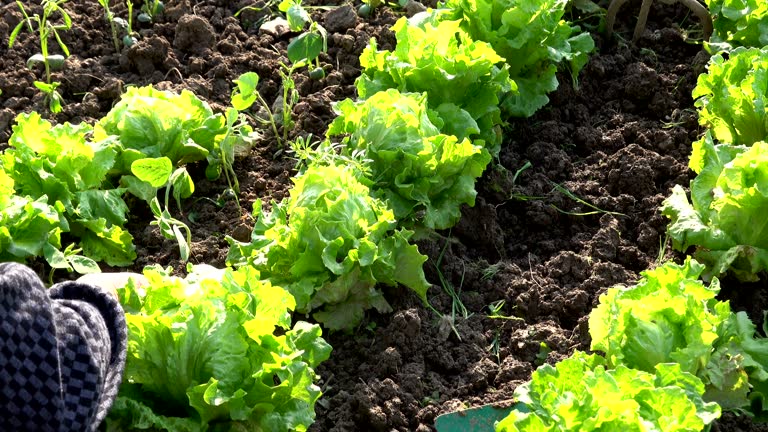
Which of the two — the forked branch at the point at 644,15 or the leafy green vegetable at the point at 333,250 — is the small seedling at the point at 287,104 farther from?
the forked branch at the point at 644,15

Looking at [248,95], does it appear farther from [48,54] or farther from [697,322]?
[697,322]

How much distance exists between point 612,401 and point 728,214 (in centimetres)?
135

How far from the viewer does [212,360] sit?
3.10m

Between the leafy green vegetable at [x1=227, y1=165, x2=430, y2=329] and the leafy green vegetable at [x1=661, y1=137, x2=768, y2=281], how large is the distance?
3.60ft

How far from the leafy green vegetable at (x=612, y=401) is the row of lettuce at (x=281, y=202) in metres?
0.72

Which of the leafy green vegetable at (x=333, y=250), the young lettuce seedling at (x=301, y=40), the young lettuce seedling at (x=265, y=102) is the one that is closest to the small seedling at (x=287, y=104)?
the young lettuce seedling at (x=265, y=102)

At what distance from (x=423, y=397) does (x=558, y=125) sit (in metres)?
1.86

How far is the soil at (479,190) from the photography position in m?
3.78

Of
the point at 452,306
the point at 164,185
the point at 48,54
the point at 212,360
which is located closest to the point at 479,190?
the point at 452,306

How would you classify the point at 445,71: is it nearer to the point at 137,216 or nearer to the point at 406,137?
the point at 406,137

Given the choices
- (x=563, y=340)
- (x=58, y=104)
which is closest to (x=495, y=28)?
(x=563, y=340)

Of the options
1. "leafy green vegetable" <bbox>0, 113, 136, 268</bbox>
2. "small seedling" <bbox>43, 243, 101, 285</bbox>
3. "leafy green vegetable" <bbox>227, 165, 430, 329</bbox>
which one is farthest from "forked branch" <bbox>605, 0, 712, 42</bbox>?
"small seedling" <bbox>43, 243, 101, 285</bbox>

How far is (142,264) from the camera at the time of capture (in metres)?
4.20

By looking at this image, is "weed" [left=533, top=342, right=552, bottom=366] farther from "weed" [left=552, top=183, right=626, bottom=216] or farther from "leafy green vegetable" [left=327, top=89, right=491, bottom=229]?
"weed" [left=552, top=183, right=626, bottom=216]
